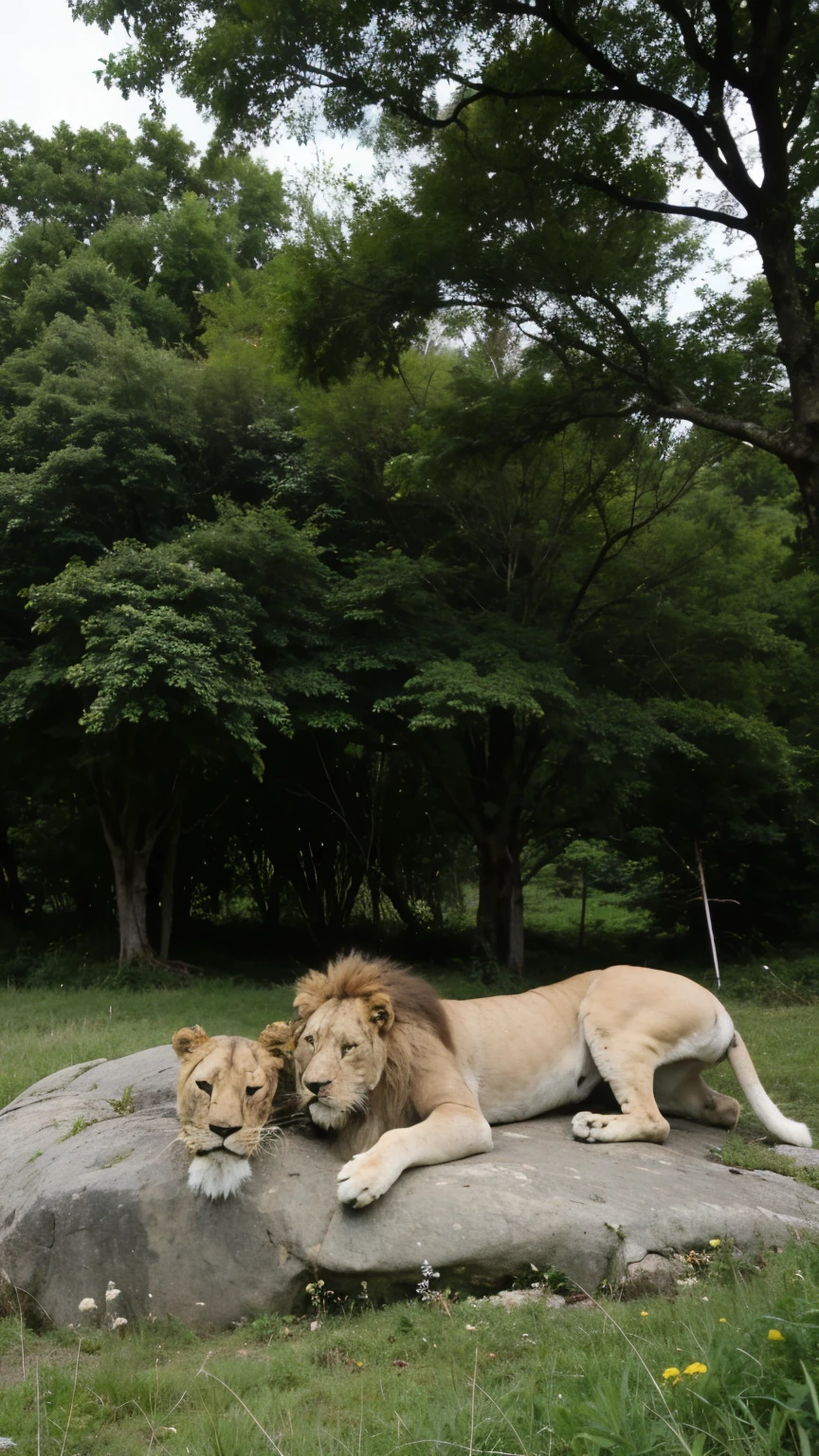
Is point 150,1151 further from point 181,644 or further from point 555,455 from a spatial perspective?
point 555,455

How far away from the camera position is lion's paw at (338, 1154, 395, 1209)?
399 centimetres

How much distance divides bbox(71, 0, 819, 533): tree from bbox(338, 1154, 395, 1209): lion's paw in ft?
24.1

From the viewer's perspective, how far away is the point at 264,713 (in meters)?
15.0

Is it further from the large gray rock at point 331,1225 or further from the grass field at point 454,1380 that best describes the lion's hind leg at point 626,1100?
the grass field at point 454,1380

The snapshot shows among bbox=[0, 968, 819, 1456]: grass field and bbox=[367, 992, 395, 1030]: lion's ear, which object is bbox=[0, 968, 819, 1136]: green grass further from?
bbox=[0, 968, 819, 1456]: grass field

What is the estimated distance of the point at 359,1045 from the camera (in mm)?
4477

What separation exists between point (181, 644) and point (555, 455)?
695 cm

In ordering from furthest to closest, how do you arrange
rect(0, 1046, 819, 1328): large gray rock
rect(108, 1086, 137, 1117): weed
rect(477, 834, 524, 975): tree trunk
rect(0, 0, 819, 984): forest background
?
rect(477, 834, 524, 975): tree trunk → rect(0, 0, 819, 984): forest background → rect(108, 1086, 137, 1117): weed → rect(0, 1046, 819, 1328): large gray rock

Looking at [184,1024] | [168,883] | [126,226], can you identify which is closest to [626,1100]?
[184,1024]

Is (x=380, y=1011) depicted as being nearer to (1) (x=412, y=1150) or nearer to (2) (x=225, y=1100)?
(1) (x=412, y=1150)

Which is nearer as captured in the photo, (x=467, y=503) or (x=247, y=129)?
(x=247, y=129)

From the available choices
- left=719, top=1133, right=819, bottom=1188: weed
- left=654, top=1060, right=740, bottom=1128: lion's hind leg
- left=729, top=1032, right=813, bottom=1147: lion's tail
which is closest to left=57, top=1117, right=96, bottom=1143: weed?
left=654, top=1060, right=740, bottom=1128: lion's hind leg

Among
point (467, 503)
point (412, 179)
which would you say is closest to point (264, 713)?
point (467, 503)

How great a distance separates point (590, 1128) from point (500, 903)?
14151mm
